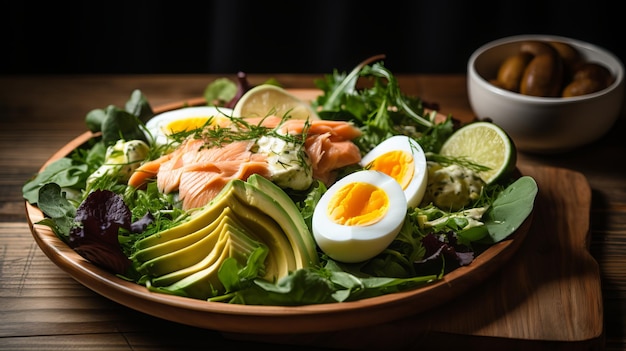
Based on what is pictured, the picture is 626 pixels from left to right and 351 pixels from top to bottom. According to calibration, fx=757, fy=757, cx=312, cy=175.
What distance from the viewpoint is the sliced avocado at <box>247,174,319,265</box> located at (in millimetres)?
2307

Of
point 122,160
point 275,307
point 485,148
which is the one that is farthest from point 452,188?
point 122,160

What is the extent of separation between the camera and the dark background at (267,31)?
456cm

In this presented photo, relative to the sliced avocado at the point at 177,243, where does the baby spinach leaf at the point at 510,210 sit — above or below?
above

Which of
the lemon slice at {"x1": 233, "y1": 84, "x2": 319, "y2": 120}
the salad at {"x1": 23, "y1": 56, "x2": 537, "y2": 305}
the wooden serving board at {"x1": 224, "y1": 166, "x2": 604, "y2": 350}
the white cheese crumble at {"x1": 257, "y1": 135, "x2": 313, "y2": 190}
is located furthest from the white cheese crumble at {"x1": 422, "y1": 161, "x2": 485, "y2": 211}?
the lemon slice at {"x1": 233, "y1": 84, "x2": 319, "y2": 120}

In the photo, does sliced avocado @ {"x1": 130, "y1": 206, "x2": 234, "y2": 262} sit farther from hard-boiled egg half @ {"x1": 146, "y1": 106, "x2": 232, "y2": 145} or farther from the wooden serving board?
hard-boiled egg half @ {"x1": 146, "y1": 106, "x2": 232, "y2": 145}

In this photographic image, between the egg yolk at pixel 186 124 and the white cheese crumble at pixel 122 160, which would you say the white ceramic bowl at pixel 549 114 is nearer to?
the egg yolk at pixel 186 124

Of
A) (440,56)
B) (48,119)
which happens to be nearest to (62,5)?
(48,119)

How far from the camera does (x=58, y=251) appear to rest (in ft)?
7.94

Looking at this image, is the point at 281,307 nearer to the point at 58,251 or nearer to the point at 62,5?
the point at 58,251

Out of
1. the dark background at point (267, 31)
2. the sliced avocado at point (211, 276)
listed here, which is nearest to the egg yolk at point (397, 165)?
the sliced avocado at point (211, 276)

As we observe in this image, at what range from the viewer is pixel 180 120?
315 centimetres

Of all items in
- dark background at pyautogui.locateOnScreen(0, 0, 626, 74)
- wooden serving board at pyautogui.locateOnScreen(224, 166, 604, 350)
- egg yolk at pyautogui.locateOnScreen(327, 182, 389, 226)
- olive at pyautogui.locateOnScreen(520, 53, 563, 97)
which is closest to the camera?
wooden serving board at pyautogui.locateOnScreen(224, 166, 604, 350)

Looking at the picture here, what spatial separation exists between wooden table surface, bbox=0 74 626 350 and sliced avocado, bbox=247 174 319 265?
0.95ft

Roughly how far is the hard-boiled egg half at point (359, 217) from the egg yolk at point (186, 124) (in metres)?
0.88
